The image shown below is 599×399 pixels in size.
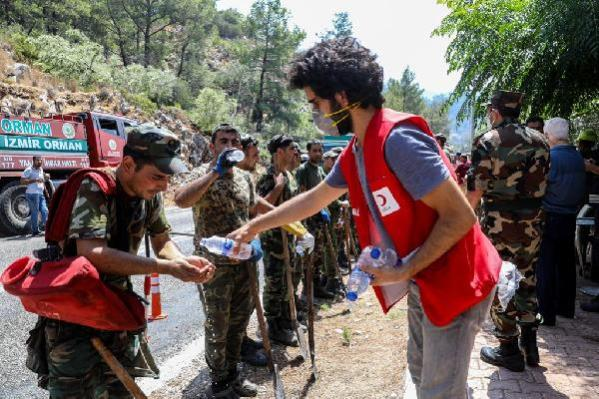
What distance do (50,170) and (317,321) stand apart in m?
9.74

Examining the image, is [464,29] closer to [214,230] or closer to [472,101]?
[472,101]

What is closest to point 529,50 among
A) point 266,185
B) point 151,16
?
point 266,185

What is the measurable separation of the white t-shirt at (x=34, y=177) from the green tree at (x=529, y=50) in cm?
903

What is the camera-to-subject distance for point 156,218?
9.09 ft

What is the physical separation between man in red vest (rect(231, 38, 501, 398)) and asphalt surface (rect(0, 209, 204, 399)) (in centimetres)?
299

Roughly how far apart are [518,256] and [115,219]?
307cm

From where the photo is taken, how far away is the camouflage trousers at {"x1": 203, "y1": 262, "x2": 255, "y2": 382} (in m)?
3.70

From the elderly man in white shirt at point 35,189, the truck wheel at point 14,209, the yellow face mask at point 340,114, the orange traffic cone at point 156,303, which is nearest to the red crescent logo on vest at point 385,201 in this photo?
the yellow face mask at point 340,114

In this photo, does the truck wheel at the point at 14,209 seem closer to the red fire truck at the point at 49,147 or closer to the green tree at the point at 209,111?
the red fire truck at the point at 49,147

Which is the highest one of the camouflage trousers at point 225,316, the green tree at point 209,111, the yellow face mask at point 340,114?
the green tree at point 209,111

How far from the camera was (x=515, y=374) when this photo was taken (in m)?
3.84

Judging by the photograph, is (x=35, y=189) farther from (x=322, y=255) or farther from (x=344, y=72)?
(x=344, y=72)

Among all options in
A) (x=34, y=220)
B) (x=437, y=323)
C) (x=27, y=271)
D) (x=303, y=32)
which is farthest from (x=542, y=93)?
(x=303, y=32)

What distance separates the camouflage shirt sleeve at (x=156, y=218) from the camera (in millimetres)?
2719
